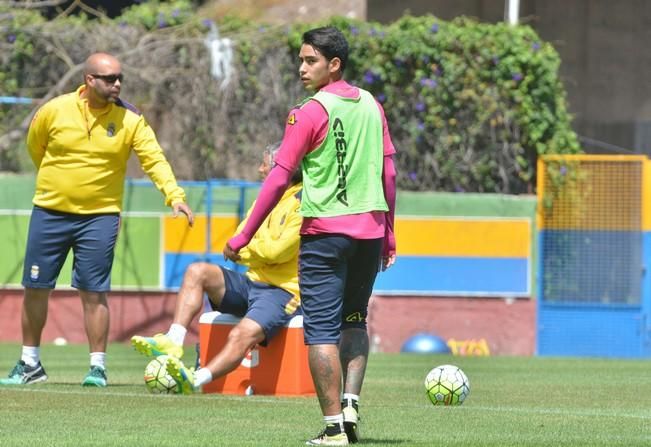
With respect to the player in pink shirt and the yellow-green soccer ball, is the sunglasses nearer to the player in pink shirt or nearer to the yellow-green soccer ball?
the yellow-green soccer ball

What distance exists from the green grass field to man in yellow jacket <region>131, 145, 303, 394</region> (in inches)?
11.0

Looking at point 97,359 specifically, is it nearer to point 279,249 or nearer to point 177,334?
point 177,334

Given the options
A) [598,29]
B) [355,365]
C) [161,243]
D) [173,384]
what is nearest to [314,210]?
[355,365]

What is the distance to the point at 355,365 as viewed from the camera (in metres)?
7.39

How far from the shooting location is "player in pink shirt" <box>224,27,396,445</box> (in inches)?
275

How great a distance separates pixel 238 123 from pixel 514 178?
351cm

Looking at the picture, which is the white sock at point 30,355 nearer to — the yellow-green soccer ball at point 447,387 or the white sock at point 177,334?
the white sock at point 177,334

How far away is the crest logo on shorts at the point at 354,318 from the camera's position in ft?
24.3

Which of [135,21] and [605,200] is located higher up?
[135,21]

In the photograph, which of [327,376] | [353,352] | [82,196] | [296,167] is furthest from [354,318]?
[82,196]

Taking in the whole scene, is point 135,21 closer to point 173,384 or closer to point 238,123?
point 238,123

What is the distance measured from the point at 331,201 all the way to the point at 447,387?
8.63 ft

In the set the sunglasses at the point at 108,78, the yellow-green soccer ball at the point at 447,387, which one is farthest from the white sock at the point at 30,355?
the yellow-green soccer ball at the point at 447,387

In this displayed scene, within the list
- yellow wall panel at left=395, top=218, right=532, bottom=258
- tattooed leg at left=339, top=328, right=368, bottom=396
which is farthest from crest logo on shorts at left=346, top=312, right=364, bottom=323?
yellow wall panel at left=395, top=218, right=532, bottom=258
